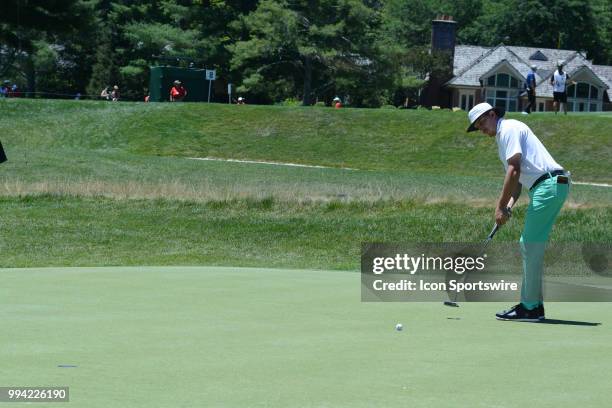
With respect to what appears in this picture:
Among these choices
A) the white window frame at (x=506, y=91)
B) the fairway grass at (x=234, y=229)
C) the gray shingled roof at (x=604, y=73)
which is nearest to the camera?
the fairway grass at (x=234, y=229)

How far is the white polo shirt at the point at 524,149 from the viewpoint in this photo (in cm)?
1010

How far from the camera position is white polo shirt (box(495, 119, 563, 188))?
10.1 m

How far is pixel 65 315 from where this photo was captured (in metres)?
9.84

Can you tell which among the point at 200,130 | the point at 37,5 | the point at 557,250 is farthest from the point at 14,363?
the point at 37,5


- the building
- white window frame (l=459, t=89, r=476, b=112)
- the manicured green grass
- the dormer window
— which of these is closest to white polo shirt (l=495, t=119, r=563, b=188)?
the manicured green grass

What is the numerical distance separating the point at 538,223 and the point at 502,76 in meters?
105

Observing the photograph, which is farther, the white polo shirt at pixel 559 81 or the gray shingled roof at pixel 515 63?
the gray shingled roof at pixel 515 63

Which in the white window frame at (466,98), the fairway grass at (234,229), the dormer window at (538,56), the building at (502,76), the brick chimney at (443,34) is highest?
the brick chimney at (443,34)

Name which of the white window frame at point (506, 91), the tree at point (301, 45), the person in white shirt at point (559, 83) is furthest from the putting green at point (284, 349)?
the white window frame at point (506, 91)

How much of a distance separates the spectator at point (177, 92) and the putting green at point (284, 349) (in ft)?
143

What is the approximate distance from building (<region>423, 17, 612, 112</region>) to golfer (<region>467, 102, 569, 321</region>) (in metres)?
100

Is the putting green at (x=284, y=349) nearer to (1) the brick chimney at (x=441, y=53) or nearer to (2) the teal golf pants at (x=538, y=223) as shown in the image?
(2) the teal golf pants at (x=538, y=223)

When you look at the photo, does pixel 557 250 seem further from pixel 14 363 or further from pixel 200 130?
pixel 200 130

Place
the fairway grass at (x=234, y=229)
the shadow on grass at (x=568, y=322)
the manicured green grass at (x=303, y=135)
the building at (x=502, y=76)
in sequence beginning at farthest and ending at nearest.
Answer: the building at (x=502, y=76)
the manicured green grass at (x=303, y=135)
the fairway grass at (x=234, y=229)
the shadow on grass at (x=568, y=322)
